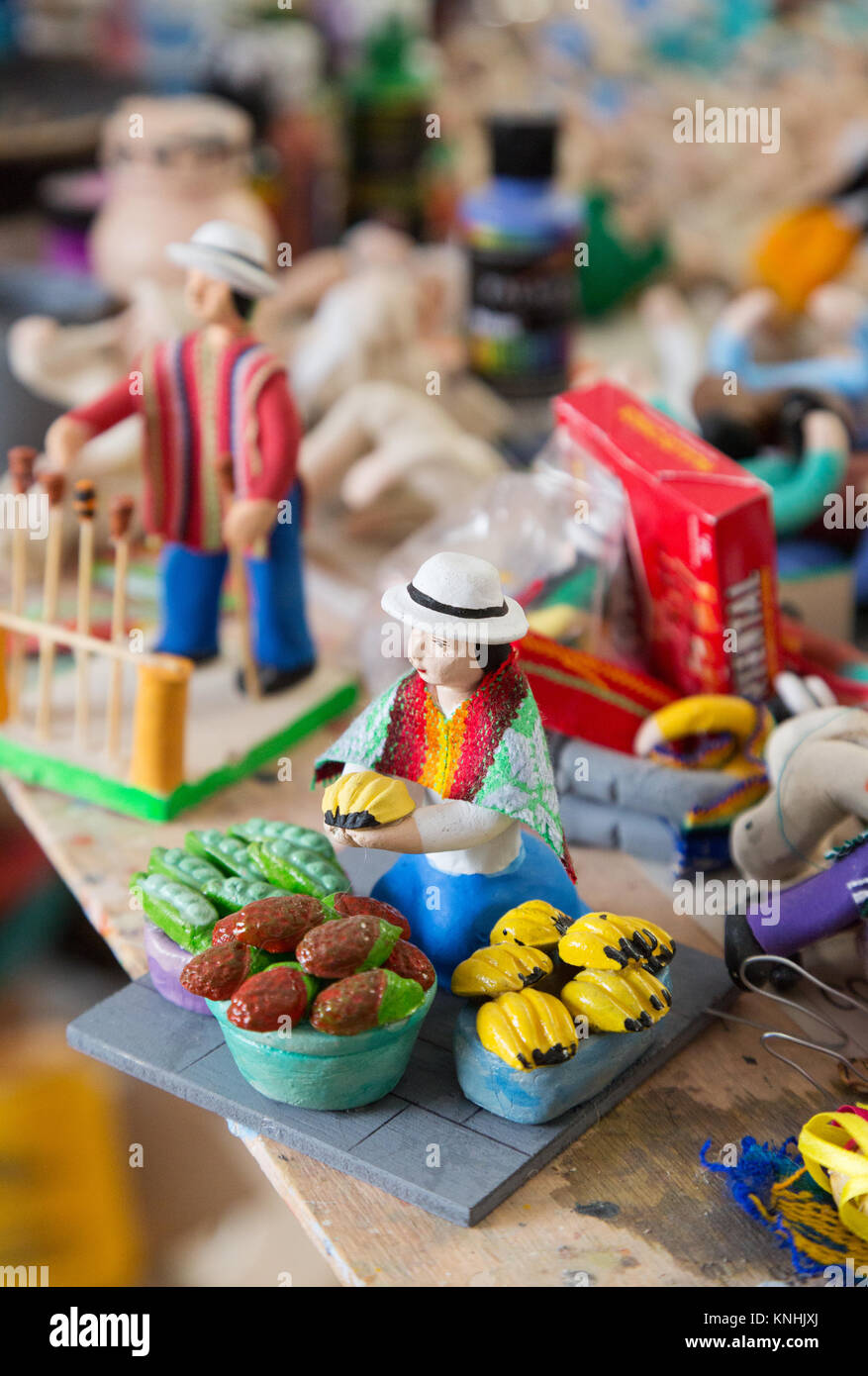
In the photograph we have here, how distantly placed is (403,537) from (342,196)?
3.54ft

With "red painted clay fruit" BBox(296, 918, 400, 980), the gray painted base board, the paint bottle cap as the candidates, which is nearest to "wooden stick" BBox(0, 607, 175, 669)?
the gray painted base board

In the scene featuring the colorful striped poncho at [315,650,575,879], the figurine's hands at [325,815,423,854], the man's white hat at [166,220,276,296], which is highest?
the man's white hat at [166,220,276,296]

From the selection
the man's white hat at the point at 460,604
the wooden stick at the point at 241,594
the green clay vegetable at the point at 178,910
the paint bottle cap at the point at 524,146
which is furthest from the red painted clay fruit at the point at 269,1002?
the paint bottle cap at the point at 524,146

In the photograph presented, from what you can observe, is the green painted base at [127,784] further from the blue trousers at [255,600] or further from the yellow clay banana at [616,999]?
the yellow clay banana at [616,999]

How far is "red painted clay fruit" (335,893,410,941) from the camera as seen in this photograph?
1.17 metres

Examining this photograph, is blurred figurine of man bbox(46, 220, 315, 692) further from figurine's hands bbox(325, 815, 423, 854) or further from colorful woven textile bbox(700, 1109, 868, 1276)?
colorful woven textile bbox(700, 1109, 868, 1276)

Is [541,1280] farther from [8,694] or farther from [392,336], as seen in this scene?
[392,336]

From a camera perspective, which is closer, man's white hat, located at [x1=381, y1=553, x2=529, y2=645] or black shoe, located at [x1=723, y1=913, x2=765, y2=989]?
man's white hat, located at [x1=381, y1=553, x2=529, y2=645]

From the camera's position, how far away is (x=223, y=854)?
127 cm

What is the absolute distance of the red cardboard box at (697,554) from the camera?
1.47 m

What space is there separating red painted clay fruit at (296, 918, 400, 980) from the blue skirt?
0.40 ft

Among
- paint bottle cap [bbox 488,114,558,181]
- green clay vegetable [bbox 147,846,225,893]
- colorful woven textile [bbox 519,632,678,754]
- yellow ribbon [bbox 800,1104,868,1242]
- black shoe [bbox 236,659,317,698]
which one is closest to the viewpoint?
yellow ribbon [bbox 800,1104,868,1242]

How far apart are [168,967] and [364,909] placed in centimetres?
17

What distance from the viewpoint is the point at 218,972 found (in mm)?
1110
